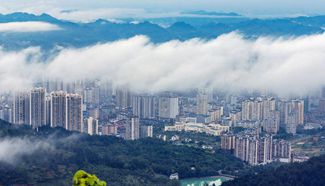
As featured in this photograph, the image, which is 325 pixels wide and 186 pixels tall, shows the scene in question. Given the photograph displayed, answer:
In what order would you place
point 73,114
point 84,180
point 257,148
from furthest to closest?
point 73,114 < point 257,148 < point 84,180

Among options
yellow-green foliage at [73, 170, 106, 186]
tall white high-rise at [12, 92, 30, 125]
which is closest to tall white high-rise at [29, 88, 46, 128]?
tall white high-rise at [12, 92, 30, 125]

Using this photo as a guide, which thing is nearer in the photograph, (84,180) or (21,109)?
(84,180)

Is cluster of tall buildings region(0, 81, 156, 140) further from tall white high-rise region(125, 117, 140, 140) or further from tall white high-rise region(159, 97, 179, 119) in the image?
tall white high-rise region(159, 97, 179, 119)

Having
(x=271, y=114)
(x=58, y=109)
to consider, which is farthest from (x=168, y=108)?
(x=58, y=109)

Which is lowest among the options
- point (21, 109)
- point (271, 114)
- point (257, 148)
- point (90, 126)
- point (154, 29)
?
point (257, 148)

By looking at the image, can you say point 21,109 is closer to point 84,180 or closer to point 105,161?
point 105,161

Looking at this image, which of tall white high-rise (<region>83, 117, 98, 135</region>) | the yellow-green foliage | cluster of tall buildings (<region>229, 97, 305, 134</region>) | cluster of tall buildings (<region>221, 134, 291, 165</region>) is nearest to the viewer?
the yellow-green foliage
